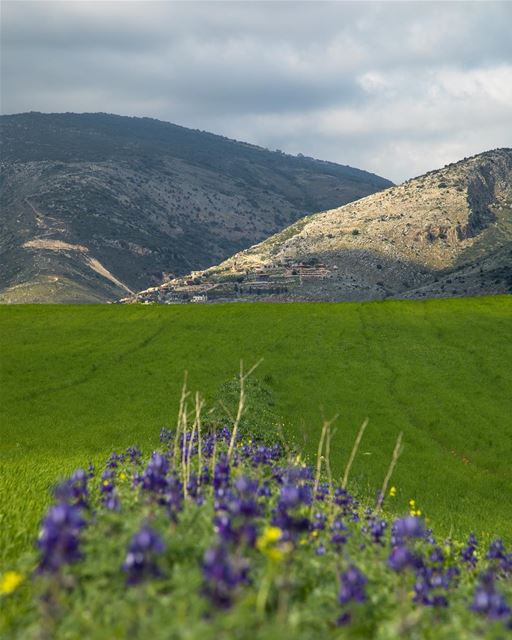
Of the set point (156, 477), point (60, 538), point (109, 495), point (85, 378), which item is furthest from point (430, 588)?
point (85, 378)

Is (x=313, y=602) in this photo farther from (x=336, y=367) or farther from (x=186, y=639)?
(x=336, y=367)

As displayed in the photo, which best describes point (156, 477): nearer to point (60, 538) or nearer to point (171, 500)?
point (171, 500)

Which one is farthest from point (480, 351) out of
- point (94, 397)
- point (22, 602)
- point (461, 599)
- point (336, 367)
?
point (22, 602)

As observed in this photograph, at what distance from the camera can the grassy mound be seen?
5.37 m

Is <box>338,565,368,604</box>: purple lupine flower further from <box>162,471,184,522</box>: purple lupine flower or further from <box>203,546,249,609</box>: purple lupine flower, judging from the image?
<box>162,471,184,522</box>: purple lupine flower

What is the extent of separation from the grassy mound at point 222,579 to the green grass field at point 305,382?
6.65m

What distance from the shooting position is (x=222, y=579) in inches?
207

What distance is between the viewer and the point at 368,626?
6.94 m

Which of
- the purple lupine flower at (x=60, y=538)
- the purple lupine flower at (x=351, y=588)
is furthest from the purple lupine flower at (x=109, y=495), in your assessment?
the purple lupine flower at (x=351, y=588)

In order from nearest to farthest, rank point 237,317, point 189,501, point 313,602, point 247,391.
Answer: point 313,602, point 189,501, point 247,391, point 237,317

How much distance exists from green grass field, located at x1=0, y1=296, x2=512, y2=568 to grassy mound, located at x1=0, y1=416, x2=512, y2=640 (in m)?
6.65

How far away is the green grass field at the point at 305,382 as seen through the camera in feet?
85.3

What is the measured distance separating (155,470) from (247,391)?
2594 centimetres

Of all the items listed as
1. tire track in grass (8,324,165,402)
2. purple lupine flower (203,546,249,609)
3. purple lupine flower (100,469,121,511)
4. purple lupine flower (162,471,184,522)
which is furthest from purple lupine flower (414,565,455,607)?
tire track in grass (8,324,165,402)
